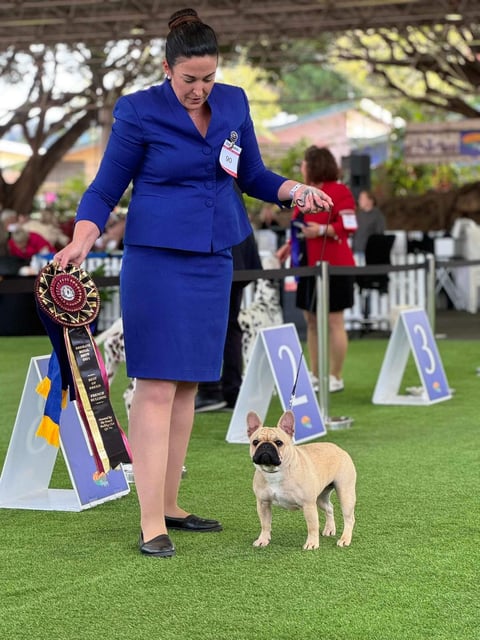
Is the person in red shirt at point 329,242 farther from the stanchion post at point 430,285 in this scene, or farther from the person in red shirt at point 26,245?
the person in red shirt at point 26,245

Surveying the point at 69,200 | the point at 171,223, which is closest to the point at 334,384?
the point at 171,223

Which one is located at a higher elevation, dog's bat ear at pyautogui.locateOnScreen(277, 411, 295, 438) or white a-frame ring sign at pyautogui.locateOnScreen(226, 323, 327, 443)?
dog's bat ear at pyautogui.locateOnScreen(277, 411, 295, 438)

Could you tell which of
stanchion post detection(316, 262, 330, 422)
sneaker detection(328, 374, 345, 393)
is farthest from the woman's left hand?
sneaker detection(328, 374, 345, 393)

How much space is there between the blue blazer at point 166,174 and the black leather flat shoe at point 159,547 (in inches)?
38.7

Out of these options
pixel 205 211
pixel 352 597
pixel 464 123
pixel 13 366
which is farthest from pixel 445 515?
pixel 464 123

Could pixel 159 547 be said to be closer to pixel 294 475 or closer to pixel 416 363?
pixel 294 475

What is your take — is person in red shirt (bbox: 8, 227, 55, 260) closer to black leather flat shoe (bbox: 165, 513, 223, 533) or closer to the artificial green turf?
the artificial green turf

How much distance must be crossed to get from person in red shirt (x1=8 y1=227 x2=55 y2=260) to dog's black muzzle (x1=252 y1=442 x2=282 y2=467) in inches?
474

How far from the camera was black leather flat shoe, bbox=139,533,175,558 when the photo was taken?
3828 millimetres

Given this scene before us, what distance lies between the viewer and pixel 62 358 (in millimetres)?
3957

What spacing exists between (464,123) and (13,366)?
17492mm

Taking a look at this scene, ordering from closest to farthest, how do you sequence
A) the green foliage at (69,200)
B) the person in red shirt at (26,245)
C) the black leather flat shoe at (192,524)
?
the black leather flat shoe at (192,524)
the person in red shirt at (26,245)
the green foliage at (69,200)

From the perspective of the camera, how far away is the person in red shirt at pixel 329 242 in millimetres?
8008

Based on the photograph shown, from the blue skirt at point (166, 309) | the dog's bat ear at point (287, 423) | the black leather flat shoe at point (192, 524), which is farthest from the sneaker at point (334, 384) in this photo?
the blue skirt at point (166, 309)
